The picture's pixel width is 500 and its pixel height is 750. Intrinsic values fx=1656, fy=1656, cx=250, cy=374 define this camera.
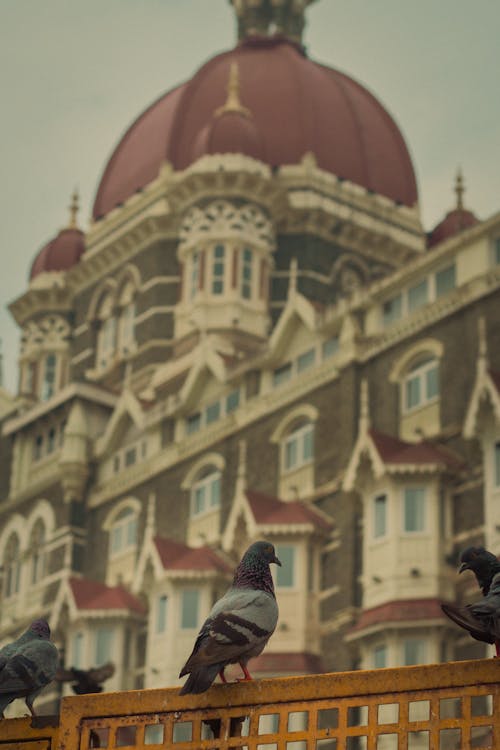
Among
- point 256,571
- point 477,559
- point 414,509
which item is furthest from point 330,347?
point 477,559

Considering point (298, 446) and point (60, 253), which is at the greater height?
point (60, 253)

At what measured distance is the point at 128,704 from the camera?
10773 millimetres

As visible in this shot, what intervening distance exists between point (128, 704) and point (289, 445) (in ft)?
93.2

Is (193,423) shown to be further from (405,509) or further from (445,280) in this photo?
(405,509)

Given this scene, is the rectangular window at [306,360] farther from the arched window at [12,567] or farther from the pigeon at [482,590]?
the pigeon at [482,590]

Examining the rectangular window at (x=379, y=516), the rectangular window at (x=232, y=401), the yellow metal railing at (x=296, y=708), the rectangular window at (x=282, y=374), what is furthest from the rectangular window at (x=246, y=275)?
the yellow metal railing at (x=296, y=708)

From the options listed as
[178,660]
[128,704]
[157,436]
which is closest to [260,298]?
[157,436]

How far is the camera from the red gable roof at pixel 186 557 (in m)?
38.7

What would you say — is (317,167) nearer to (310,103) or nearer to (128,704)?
(310,103)

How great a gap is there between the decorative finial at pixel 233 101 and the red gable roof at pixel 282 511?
1577cm

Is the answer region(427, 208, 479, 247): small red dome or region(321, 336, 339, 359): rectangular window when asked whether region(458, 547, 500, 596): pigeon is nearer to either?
region(321, 336, 339, 359): rectangular window

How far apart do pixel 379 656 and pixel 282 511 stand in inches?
181

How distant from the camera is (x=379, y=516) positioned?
34750 millimetres

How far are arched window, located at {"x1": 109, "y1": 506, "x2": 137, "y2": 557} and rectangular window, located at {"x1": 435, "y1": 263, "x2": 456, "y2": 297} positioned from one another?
11144 millimetres
